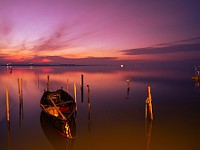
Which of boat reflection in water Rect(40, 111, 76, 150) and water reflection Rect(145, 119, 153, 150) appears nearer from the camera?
boat reflection in water Rect(40, 111, 76, 150)

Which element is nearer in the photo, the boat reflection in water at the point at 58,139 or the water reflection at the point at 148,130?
the boat reflection in water at the point at 58,139

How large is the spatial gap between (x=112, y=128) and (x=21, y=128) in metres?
6.86

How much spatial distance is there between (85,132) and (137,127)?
402 cm

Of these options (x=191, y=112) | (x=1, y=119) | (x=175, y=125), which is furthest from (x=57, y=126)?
(x=191, y=112)

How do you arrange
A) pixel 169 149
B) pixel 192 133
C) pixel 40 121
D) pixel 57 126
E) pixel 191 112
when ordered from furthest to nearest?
pixel 191 112
pixel 40 121
pixel 192 133
pixel 57 126
pixel 169 149

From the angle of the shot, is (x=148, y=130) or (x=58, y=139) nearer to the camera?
(x=58, y=139)

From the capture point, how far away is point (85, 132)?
14508 millimetres

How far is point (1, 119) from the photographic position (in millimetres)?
17312

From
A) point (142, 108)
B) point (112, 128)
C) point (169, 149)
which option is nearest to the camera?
point (169, 149)

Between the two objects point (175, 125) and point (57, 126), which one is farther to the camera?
point (175, 125)

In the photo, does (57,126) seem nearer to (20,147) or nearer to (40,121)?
(20,147)

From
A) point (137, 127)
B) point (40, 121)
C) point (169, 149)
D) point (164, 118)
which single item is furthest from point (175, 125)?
point (40, 121)

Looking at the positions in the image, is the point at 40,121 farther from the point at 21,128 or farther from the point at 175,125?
the point at 175,125

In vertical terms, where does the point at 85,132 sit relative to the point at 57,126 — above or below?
below
